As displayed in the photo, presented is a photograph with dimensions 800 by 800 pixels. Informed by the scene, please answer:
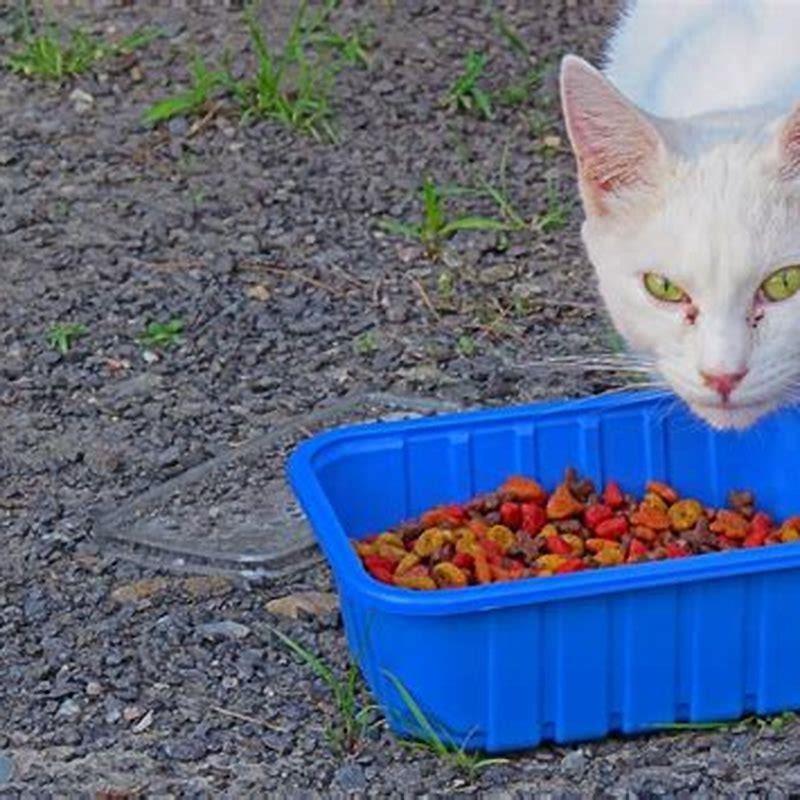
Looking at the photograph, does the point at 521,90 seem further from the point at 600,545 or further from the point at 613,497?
the point at 600,545

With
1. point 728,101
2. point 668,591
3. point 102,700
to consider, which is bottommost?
point 102,700

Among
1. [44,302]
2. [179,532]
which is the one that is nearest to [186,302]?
[44,302]

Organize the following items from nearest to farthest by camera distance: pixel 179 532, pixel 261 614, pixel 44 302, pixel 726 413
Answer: pixel 726 413 → pixel 261 614 → pixel 179 532 → pixel 44 302

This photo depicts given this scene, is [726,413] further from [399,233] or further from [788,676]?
[399,233]

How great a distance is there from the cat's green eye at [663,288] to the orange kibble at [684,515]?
12.1 inches

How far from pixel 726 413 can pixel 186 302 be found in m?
1.43

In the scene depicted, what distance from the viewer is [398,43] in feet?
16.5

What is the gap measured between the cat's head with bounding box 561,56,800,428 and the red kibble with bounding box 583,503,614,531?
196 millimetres

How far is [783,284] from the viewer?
2.85 metres

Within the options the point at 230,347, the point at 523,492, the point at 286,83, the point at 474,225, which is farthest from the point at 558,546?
the point at 286,83

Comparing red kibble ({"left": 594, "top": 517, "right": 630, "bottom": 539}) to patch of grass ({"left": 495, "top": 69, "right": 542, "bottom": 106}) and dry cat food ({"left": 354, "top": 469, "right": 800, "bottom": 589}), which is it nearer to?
dry cat food ({"left": 354, "top": 469, "right": 800, "bottom": 589})

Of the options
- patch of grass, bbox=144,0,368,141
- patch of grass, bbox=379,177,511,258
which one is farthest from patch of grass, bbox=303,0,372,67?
patch of grass, bbox=379,177,511,258

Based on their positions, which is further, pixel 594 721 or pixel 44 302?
pixel 44 302

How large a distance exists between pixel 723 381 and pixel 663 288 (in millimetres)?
169
